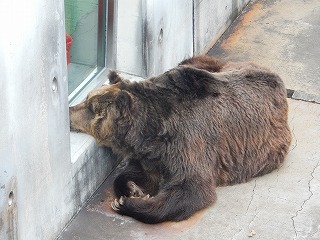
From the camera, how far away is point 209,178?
696 cm

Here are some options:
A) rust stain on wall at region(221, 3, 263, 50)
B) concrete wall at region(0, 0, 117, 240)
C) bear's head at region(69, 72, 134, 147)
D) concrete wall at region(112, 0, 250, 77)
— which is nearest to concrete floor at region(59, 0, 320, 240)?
concrete wall at region(0, 0, 117, 240)

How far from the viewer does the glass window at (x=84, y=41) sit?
7.38 metres

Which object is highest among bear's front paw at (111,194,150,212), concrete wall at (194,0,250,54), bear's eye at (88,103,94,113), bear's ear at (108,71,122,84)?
bear's ear at (108,71,122,84)

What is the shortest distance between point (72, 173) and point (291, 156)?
2236 mm

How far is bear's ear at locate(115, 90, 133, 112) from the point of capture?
677cm

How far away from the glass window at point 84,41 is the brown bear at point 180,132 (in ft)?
1.79

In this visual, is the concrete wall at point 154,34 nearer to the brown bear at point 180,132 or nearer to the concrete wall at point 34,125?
the brown bear at point 180,132

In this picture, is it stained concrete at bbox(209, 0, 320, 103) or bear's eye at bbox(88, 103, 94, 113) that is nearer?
bear's eye at bbox(88, 103, 94, 113)

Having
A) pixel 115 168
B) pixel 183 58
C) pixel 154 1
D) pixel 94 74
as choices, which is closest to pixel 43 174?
pixel 115 168

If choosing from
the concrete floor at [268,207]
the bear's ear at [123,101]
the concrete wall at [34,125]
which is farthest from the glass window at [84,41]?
the concrete wall at [34,125]

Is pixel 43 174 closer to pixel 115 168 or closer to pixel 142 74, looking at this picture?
pixel 115 168

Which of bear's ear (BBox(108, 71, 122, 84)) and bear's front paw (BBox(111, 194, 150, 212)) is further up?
bear's ear (BBox(108, 71, 122, 84))

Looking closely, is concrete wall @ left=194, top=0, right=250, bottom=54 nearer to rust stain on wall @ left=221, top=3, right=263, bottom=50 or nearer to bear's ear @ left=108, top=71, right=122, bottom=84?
rust stain on wall @ left=221, top=3, right=263, bottom=50

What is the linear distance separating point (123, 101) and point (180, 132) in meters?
0.55
